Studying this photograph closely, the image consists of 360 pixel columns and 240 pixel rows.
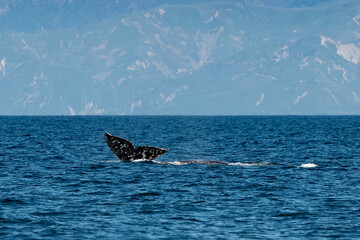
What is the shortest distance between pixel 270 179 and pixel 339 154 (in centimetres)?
2108

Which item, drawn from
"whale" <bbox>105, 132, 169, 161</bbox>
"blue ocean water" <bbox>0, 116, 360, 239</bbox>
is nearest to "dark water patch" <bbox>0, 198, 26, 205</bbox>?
"blue ocean water" <bbox>0, 116, 360, 239</bbox>

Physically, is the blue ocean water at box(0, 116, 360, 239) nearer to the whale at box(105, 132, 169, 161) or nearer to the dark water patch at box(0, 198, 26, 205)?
the dark water patch at box(0, 198, 26, 205)

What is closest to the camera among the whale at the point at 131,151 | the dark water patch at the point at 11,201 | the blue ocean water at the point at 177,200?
the blue ocean water at the point at 177,200

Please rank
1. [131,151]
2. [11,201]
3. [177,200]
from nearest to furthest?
[11,201], [177,200], [131,151]

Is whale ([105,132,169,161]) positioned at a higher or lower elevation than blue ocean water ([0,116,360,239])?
higher

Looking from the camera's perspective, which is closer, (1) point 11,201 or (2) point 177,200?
(1) point 11,201

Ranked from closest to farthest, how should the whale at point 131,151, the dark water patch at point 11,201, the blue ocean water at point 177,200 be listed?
the blue ocean water at point 177,200, the dark water patch at point 11,201, the whale at point 131,151

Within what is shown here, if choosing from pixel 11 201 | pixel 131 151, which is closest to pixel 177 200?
pixel 11 201

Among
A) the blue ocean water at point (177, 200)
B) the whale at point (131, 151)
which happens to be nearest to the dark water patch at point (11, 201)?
the blue ocean water at point (177, 200)

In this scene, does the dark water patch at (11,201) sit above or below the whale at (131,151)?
below

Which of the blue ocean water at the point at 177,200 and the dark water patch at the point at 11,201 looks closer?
the blue ocean water at the point at 177,200

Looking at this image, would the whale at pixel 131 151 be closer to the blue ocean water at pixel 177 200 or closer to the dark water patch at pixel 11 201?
the blue ocean water at pixel 177 200

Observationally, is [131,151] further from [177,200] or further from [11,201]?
[11,201]

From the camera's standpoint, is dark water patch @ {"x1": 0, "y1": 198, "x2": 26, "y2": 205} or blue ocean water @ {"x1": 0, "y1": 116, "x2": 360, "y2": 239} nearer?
blue ocean water @ {"x1": 0, "y1": 116, "x2": 360, "y2": 239}
